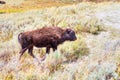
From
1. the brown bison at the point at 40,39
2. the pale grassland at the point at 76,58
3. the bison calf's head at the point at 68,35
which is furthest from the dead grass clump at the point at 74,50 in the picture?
the bison calf's head at the point at 68,35

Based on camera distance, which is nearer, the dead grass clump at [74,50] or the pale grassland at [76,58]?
the pale grassland at [76,58]

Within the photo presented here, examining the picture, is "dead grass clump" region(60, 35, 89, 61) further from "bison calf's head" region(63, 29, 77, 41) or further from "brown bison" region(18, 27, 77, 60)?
"bison calf's head" region(63, 29, 77, 41)

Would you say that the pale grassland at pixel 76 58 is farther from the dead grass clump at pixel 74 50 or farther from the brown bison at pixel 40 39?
the brown bison at pixel 40 39

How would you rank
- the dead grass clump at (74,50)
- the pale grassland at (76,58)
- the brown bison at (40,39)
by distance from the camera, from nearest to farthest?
the pale grassland at (76,58)
the dead grass clump at (74,50)
the brown bison at (40,39)

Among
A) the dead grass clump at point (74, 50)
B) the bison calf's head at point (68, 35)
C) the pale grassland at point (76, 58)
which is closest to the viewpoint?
the pale grassland at point (76, 58)

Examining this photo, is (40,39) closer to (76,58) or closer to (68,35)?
(68,35)

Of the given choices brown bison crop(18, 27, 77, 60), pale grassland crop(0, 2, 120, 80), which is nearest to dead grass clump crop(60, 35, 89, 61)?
pale grassland crop(0, 2, 120, 80)

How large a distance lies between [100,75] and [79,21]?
305 inches

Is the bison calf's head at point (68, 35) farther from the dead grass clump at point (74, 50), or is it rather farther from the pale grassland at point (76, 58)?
the dead grass clump at point (74, 50)

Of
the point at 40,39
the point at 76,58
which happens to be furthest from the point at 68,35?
the point at 76,58

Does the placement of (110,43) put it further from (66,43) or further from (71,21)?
(71,21)

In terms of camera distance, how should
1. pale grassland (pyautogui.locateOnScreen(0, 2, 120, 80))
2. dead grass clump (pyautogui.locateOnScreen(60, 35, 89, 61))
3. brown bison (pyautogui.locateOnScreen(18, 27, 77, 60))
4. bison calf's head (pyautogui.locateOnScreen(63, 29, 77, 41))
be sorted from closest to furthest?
pale grassland (pyautogui.locateOnScreen(0, 2, 120, 80)), dead grass clump (pyautogui.locateOnScreen(60, 35, 89, 61)), brown bison (pyautogui.locateOnScreen(18, 27, 77, 60)), bison calf's head (pyautogui.locateOnScreen(63, 29, 77, 41))

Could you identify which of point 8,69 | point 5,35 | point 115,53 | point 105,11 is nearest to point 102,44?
point 115,53

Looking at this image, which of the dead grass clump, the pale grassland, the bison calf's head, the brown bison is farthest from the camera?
the bison calf's head
